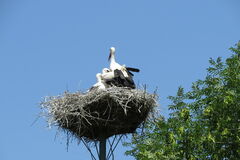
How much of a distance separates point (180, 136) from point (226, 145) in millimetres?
926

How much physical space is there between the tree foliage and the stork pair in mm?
1005

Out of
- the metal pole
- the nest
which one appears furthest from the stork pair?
the metal pole

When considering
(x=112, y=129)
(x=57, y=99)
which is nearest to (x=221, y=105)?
(x=112, y=129)

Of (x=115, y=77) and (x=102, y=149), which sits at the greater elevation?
(x=115, y=77)

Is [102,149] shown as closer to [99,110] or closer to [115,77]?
[99,110]

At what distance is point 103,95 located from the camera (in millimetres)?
14008

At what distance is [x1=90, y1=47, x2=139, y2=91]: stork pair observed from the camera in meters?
14.9

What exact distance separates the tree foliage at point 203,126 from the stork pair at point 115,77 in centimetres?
100

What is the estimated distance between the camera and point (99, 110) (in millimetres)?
14297

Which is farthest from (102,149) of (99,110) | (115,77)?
(115,77)

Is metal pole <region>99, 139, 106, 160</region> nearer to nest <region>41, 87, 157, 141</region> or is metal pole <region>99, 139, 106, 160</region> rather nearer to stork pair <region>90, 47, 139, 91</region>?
nest <region>41, 87, 157, 141</region>

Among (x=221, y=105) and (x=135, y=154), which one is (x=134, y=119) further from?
(x=221, y=105)

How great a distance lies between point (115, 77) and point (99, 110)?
3.52 feet

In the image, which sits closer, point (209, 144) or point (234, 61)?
point (209, 144)
